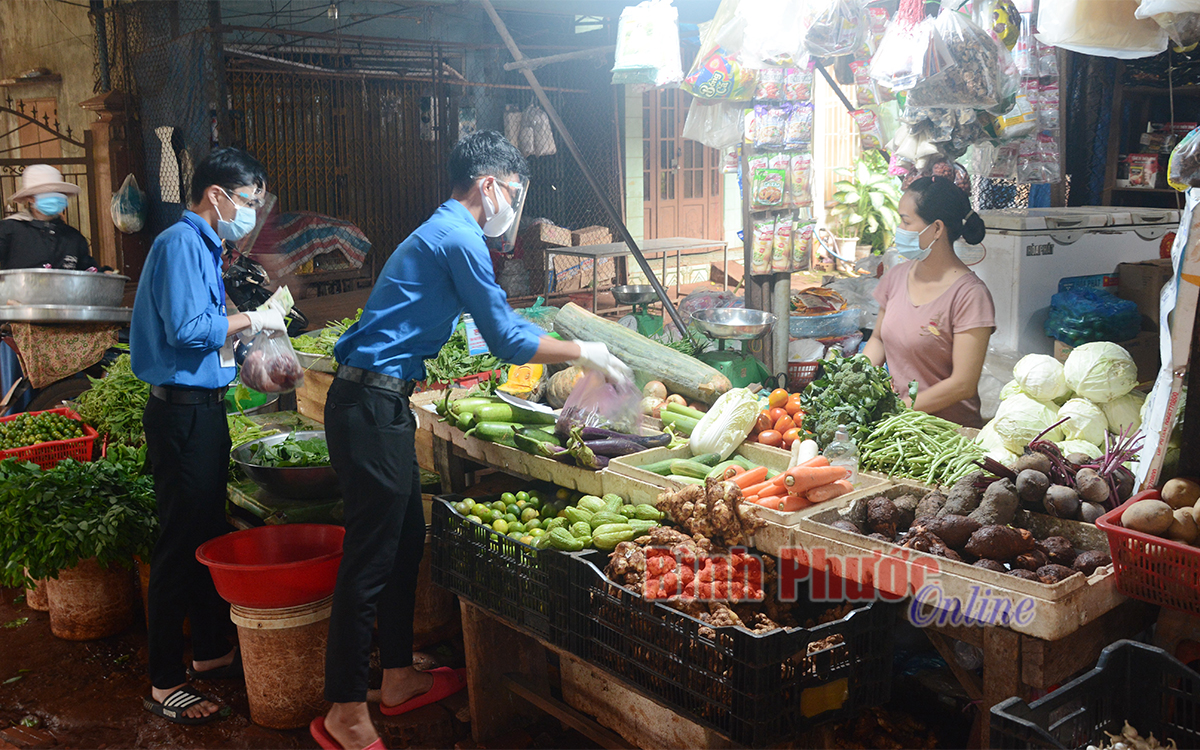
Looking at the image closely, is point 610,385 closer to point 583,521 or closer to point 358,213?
point 583,521

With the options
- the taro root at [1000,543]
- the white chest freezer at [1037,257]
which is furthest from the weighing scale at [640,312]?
the taro root at [1000,543]

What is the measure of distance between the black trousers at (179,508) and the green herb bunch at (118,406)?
4.85 feet

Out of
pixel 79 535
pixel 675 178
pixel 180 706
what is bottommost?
pixel 180 706

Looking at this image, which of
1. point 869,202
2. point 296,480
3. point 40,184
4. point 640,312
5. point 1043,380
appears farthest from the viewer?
point 869,202

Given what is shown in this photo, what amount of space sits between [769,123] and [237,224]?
250cm

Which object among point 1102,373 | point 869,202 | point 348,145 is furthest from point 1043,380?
point 869,202

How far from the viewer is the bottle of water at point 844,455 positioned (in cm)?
318

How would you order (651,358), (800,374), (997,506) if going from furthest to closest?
(800,374) → (651,358) → (997,506)

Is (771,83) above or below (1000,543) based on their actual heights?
above

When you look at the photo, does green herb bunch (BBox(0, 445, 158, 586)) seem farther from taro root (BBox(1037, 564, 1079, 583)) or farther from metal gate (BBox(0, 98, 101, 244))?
metal gate (BBox(0, 98, 101, 244))

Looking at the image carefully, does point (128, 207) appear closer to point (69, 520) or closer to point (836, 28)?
point (69, 520)

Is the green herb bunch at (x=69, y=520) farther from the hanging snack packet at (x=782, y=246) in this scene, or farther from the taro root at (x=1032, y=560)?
the taro root at (x=1032, y=560)

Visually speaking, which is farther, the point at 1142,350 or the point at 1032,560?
the point at 1142,350

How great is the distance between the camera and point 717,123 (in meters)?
4.89
